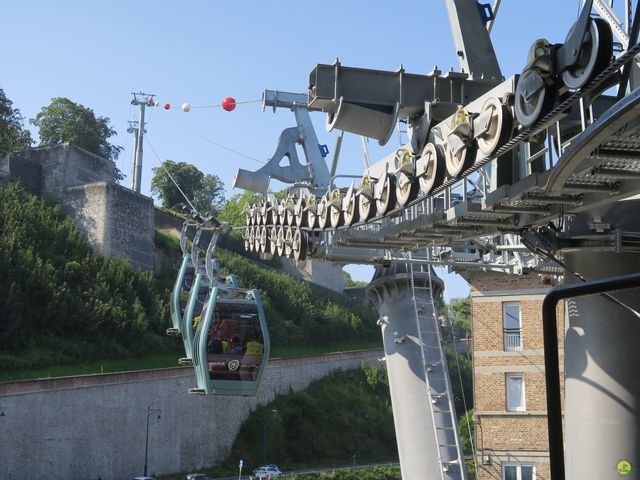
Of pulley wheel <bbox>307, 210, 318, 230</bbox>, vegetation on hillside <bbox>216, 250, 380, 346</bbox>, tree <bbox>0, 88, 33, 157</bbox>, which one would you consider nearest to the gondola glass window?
pulley wheel <bbox>307, 210, 318, 230</bbox>

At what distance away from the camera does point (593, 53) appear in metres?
8.22

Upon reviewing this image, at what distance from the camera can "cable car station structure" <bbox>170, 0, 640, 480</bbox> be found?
899cm

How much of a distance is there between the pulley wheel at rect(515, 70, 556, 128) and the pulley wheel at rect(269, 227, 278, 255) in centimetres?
1430

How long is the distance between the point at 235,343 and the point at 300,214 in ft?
22.9

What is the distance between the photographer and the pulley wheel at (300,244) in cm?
2048

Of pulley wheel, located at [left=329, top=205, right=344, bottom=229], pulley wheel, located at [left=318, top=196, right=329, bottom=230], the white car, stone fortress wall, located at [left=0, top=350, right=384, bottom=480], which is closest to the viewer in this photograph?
pulley wheel, located at [left=329, top=205, right=344, bottom=229]

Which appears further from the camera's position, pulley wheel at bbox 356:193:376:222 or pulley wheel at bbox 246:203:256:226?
pulley wheel at bbox 246:203:256:226

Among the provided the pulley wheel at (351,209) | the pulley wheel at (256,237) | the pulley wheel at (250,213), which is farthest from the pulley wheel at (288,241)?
the pulley wheel at (351,209)

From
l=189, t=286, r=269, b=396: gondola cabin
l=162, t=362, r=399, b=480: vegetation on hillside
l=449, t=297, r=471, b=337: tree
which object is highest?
l=449, t=297, r=471, b=337: tree

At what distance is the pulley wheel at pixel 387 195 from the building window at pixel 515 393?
16.5 meters

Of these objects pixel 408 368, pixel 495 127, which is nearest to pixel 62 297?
pixel 408 368

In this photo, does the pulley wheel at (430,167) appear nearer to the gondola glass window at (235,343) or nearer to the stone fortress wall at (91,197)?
the gondola glass window at (235,343)

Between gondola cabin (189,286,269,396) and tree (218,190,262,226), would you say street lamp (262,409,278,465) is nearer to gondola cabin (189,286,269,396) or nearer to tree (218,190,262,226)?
gondola cabin (189,286,269,396)

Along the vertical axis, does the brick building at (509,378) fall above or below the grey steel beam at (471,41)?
below
